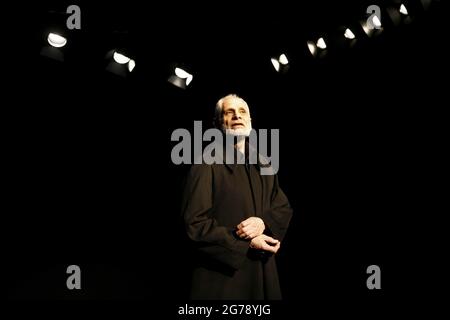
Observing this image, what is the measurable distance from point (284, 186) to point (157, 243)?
29.8 inches

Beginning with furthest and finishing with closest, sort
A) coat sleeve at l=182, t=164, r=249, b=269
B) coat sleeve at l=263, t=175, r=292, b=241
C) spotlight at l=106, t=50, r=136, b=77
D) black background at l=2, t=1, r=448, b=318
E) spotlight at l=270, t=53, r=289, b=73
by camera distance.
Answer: spotlight at l=270, t=53, r=289, b=73 < black background at l=2, t=1, r=448, b=318 < spotlight at l=106, t=50, r=136, b=77 < coat sleeve at l=263, t=175, r=292, b=241 < coat sleeve at l=182, t=164, r=249, b=269

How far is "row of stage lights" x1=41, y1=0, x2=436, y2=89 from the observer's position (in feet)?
6.88

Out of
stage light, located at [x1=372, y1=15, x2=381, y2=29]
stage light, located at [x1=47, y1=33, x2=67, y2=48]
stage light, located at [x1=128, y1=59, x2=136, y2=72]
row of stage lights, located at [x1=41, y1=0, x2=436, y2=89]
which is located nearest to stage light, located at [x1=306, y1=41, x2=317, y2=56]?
row of stage lights, located at [x1=41, y1=0, x2=436, y2=89]

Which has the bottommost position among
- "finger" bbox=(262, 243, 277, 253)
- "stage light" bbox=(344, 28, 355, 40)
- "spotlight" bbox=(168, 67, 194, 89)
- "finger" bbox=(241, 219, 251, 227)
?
"finger" bbox=(262, 243, 277, 253)

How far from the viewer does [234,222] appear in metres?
1.89

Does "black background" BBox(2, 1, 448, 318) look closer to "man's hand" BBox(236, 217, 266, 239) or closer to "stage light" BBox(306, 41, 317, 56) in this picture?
"stage light" BBox(306, 41, 317, 56)

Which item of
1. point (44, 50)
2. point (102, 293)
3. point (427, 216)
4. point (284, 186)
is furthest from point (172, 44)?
point (427, 216)

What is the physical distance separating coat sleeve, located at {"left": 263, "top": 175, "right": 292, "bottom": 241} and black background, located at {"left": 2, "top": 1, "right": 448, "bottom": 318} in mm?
586

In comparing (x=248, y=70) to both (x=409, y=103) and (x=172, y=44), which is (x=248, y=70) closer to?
(x=172, y=44)

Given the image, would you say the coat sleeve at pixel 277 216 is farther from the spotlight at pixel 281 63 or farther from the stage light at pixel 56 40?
the stage light at pixel 56 40

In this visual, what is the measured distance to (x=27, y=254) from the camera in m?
2.37

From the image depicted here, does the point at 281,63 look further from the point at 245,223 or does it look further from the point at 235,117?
the point at 245,223

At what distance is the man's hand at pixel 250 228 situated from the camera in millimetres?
1804

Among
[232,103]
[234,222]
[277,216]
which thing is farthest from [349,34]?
→ [234,222]
